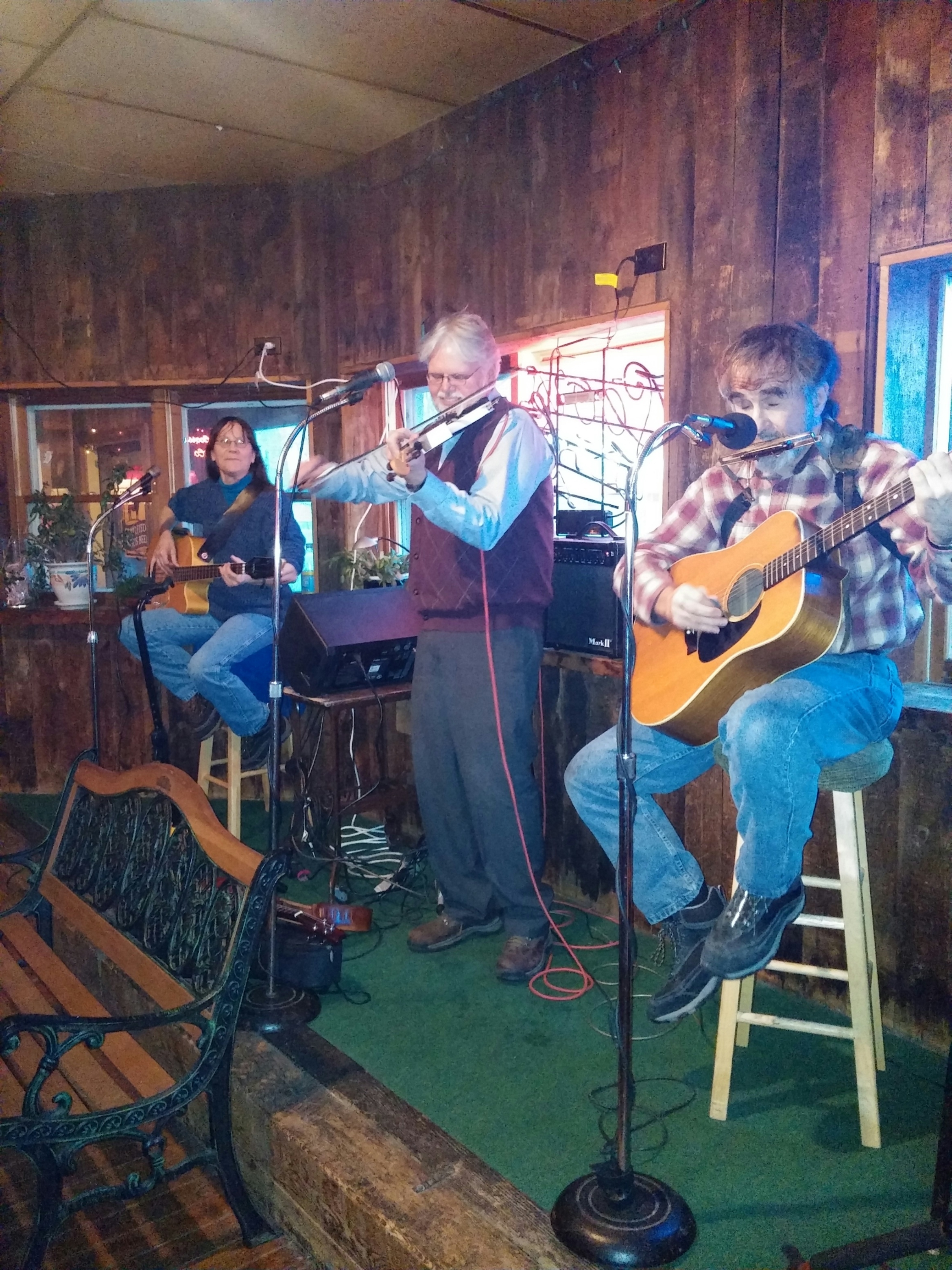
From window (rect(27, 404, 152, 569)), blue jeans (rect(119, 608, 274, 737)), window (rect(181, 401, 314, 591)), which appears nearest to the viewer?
blue jeans (rect(119, 608, 274, 737))

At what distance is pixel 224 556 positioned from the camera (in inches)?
144

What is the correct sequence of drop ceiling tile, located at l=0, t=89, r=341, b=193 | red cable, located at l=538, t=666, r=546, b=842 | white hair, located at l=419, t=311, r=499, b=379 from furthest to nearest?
1. drop ceiling tile, located at l=0, t=89, r=341, b=193
2. red cable, located at l=538, t=666, r=546, b=842
3. white hair, located at l=419, t=311, r=499, b=379

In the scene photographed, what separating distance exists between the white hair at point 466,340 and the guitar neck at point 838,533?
1.08m

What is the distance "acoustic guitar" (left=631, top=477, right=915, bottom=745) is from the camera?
1753 millimetres

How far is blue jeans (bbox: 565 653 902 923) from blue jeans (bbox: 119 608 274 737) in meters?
1.69

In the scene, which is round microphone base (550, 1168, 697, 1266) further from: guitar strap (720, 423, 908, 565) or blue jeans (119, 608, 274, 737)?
blue jeans (119, 608, 274, 737)

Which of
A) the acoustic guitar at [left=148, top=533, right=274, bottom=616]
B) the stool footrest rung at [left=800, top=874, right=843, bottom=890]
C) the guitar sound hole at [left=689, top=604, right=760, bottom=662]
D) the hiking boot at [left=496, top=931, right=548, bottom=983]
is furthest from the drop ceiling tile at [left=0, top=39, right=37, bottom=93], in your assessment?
the stool footrest rung at [left=800, top=874, right=843, bottom=890]

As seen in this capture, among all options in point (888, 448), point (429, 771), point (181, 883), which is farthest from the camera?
point (429, 771)

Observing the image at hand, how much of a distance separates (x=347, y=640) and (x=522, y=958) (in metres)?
1.12

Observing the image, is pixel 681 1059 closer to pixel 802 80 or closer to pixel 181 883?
pixel 181 883

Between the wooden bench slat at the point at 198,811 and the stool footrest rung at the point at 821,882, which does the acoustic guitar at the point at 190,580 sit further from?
the stool footrest rung at the point at 821,882

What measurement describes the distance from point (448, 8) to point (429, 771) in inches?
93.2

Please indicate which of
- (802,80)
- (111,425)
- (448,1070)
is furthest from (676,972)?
(111,425)

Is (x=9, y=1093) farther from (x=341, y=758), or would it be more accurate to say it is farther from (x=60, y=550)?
(x=60, y=550)
